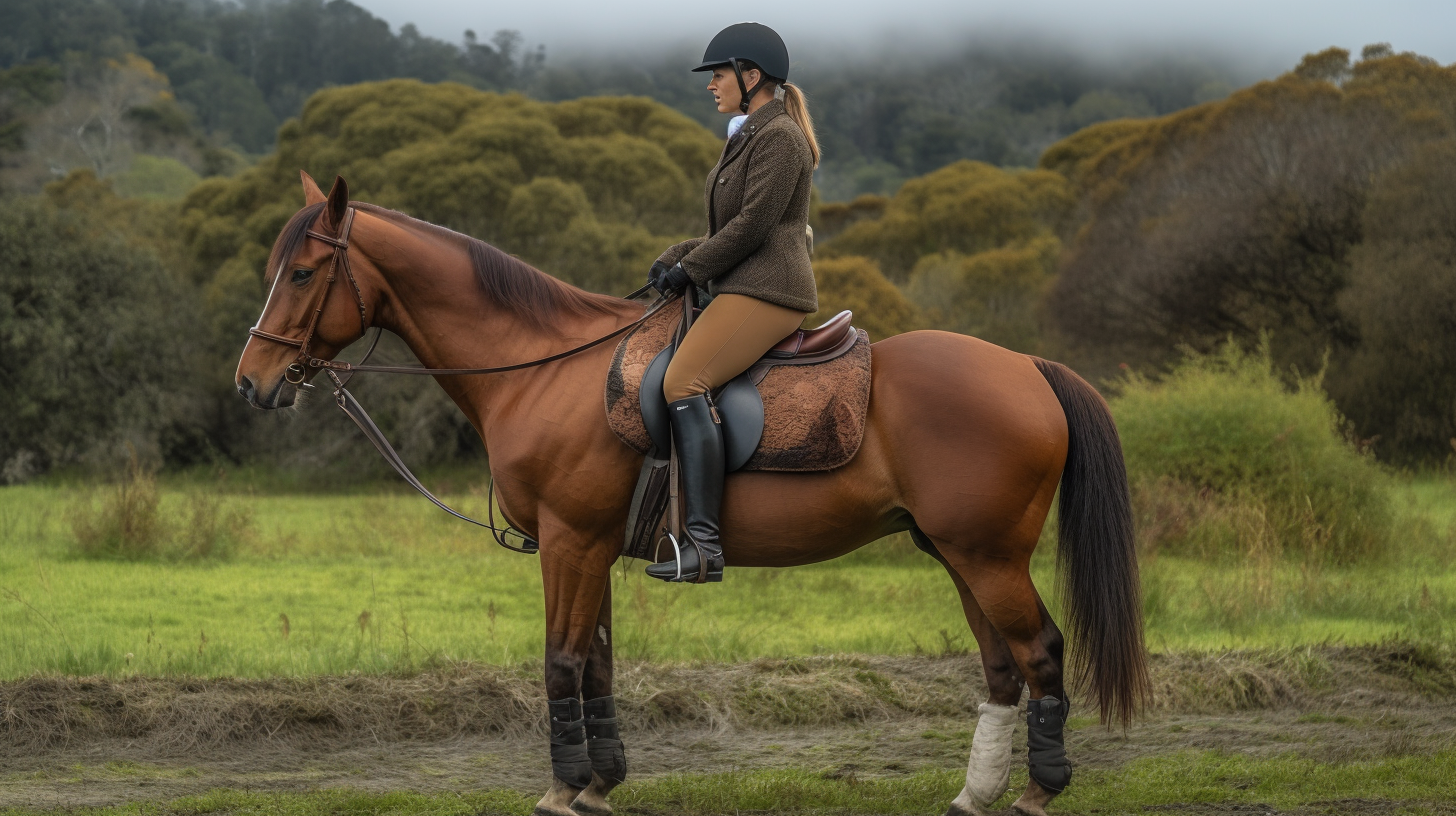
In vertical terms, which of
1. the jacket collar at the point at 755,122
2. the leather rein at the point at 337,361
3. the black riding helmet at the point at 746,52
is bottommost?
the leather rein at the point at 337,361

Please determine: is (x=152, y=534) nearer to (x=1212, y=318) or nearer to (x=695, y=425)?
(x=695, y=425)

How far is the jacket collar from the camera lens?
4.79 m

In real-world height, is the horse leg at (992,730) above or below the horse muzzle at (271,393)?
below

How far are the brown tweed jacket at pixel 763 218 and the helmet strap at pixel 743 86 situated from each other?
94 millimetres

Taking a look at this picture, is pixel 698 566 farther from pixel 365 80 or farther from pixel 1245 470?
pixel 365 80

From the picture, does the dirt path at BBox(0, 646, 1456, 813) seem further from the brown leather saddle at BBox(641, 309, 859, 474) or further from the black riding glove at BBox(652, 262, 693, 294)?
the black riding glove at BBox(652, 262, 693, 294)

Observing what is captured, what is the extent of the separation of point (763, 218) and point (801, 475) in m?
1.01

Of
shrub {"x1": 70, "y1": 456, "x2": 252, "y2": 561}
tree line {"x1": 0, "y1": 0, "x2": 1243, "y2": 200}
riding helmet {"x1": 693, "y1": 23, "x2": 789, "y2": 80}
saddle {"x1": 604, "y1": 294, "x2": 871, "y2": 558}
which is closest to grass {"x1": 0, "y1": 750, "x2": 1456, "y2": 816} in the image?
saddle {"x1": 604, "y1": 294, "x2": 871, "y2": 558}

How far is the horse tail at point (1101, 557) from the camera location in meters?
4.92

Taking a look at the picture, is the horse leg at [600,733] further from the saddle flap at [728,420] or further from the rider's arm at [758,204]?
the rider's arm at [758,204]

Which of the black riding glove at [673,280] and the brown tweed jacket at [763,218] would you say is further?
the black riding glove at [673,280]

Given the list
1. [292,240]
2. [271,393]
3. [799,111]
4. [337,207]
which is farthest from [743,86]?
[271,393]

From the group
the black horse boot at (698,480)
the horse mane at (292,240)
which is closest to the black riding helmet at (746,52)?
the black horse boot at (698,480)

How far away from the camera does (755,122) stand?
15.8ft
